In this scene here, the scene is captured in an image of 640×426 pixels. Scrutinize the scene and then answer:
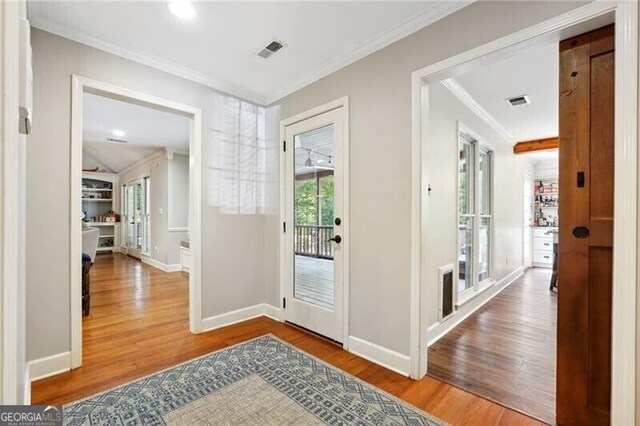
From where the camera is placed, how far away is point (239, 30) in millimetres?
2135

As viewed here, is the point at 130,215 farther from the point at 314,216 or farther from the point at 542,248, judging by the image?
the point at 542,248

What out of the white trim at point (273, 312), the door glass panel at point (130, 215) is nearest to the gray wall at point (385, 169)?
the white trim at point (273, 312)

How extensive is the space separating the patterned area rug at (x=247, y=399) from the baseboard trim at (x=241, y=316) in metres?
0.68

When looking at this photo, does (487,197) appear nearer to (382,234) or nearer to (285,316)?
(382,234)

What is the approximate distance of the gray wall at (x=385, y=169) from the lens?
1995mm

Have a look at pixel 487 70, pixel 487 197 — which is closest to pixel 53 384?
pixel 487 70

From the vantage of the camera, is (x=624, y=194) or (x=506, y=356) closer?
(x=624, y=194)

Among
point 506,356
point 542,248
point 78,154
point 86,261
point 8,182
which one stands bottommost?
point 506,356

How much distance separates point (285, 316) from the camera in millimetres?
3100

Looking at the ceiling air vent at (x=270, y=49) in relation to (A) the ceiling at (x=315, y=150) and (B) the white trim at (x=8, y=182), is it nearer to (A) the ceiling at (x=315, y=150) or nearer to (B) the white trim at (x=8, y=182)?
(A) the ceiling at (x=315, y=150)

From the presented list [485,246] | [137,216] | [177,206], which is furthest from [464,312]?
[137,216]

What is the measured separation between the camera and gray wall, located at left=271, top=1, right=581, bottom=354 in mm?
1995

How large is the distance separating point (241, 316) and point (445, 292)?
216cm

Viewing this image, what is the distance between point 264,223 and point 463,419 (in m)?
2.51
